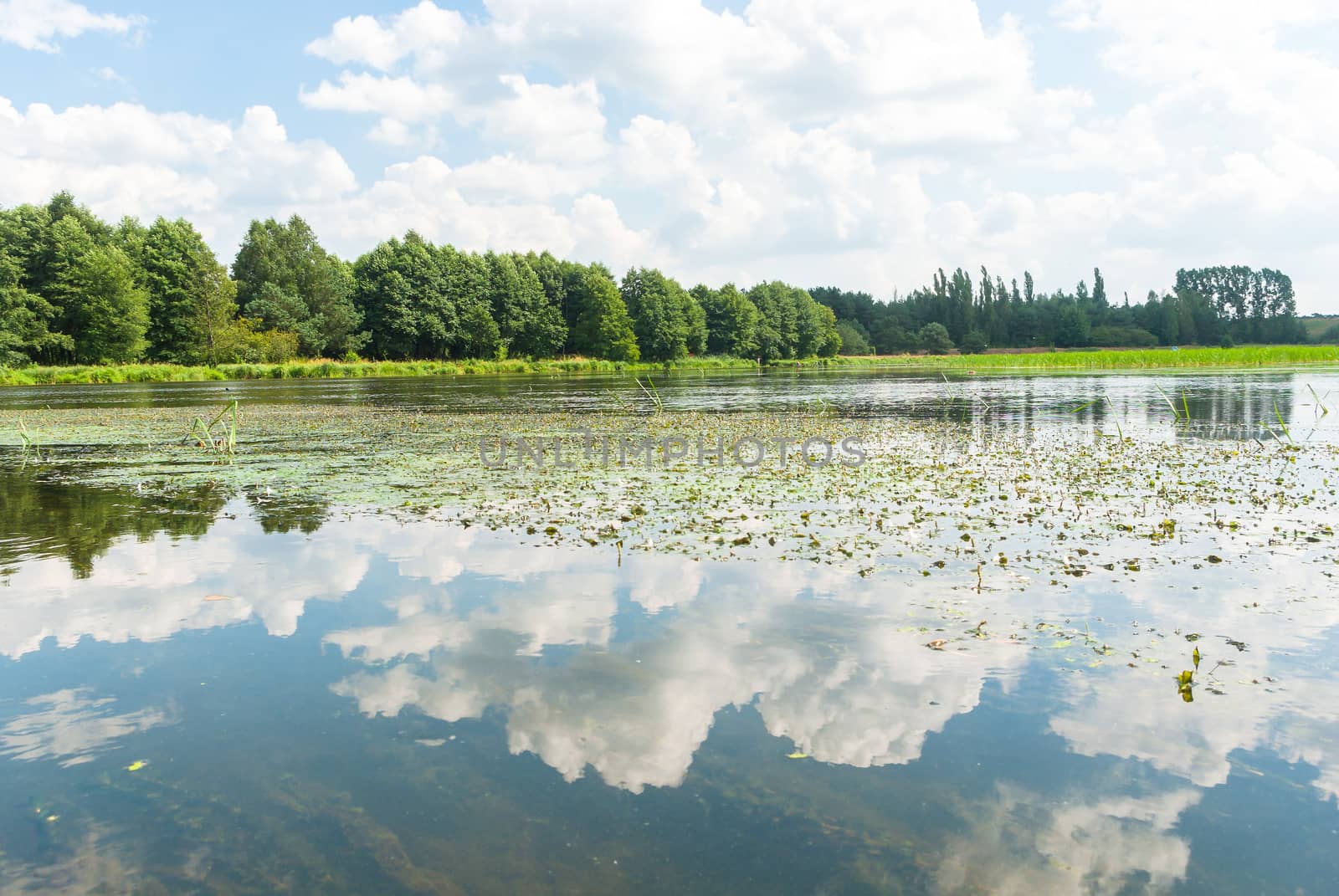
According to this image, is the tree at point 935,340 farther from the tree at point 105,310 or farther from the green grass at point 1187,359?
the tree at point 105,310

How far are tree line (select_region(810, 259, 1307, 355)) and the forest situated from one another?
28148 millimetres

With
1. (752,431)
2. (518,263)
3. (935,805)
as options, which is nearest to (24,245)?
(518,263)

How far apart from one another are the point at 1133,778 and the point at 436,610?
210 inches

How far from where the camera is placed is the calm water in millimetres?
3693

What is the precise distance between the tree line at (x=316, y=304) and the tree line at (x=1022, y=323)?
4990 centimetres

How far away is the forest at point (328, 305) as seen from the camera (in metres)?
75.8

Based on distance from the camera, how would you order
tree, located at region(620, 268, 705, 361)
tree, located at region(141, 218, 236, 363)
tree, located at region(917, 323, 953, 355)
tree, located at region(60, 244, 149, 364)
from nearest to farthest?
tree, located at region(60, 244, 149, 364), tree, located at region(141, 218, 236, 363), tree, located at region(620, 268, 705, 361), tree, located at region(917, 323, 953, 355)

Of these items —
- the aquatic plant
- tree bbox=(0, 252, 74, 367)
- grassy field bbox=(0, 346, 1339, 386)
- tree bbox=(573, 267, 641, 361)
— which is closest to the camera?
the aquatic plant

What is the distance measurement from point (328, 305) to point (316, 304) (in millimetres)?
1498

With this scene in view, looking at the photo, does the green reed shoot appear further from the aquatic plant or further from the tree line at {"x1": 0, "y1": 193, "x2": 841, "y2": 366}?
the tree line at {"x1": 0, "y1": 193, "x2": 841, "y2": 366}

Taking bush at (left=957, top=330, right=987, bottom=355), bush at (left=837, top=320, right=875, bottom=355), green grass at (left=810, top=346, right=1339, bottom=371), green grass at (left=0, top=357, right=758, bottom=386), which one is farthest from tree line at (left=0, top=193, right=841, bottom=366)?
bush at (left=957, top=330, right=987, bottom=355)

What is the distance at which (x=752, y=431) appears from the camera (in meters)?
22.1

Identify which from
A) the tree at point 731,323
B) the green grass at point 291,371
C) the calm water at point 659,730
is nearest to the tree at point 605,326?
the green grass at point 291,371

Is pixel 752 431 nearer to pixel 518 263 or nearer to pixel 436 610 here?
pixel 436 610
